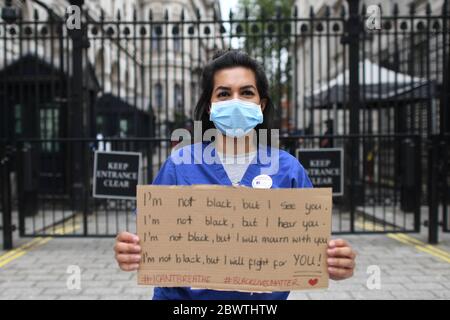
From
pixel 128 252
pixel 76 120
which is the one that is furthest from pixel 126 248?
pixel 76 120

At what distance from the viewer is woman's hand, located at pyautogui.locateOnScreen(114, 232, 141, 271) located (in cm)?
192

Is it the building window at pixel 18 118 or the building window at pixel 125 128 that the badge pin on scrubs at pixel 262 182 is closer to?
the building window at pixel 18 118

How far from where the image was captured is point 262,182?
2035 mm

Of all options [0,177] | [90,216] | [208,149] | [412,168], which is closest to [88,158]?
[0,177]

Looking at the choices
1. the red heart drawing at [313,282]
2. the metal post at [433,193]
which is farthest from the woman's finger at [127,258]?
the metal post at [433,193]

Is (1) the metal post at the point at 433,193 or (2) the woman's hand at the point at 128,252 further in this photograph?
(1) the metal post at the point at 433,193

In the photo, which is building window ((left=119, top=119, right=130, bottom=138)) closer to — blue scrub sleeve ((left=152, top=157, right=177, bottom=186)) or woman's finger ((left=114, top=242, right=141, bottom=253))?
blue scrub sleeve ((left=152, top=157, right=177, bottom=186))

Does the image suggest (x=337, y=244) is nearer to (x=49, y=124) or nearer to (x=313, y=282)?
(x=313, y=282)

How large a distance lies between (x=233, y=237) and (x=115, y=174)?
475 centimetres

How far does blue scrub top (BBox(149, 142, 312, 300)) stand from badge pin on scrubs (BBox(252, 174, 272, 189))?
0.08 ft

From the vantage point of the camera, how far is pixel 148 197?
6.39ft

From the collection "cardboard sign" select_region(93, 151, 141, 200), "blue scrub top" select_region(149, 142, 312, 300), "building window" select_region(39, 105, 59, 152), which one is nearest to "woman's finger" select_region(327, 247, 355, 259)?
"blue scrub top" select_region(149, 142, 312, 300)

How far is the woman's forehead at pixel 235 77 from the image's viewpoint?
2172mm
